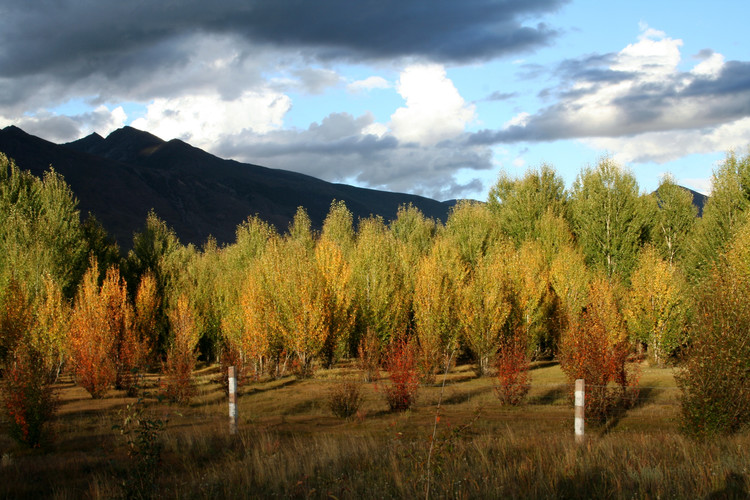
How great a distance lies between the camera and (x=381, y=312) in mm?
36844

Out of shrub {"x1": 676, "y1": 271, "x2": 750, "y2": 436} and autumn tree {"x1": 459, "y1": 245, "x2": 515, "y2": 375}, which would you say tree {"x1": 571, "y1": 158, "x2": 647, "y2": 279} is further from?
shrub {"x1": 676, "y1": 271, "x2": 750, "y2": 436}

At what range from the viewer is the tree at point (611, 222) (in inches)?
1751

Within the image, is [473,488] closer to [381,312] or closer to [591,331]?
[591,331]

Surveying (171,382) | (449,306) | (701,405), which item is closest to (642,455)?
(701,405)

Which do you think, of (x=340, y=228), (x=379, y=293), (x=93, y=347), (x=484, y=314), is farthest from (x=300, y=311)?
(x=340, y=228)

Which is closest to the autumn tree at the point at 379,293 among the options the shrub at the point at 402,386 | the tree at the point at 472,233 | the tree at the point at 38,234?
the tree at the point at 472,233

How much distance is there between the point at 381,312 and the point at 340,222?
23.4 m

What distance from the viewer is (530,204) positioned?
52.1 meters

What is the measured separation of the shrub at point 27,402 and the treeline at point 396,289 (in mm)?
7996

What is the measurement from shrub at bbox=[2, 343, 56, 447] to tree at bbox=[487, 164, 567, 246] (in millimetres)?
42376

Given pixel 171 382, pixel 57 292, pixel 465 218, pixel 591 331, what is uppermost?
pixel 465 218

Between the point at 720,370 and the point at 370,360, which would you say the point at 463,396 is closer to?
the point at 370,360

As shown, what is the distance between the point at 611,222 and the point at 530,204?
8668 millimetres

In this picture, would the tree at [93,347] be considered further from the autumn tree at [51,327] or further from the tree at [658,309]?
the tree at [658,309]
